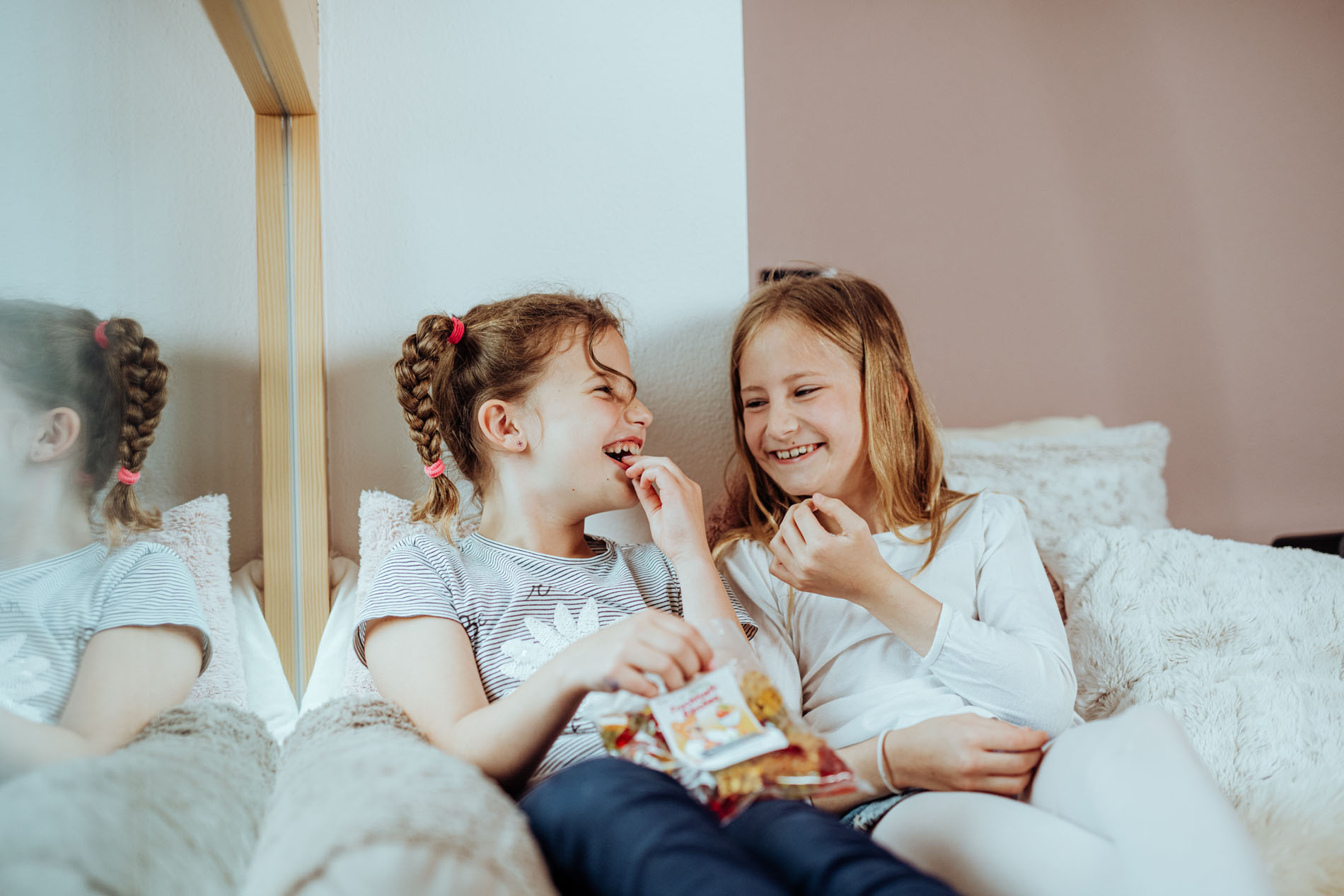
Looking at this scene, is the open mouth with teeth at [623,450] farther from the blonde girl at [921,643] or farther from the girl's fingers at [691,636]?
the girl's fingers at [691,636]

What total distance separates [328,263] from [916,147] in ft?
4.11

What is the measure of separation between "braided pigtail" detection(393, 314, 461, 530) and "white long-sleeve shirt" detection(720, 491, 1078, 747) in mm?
361

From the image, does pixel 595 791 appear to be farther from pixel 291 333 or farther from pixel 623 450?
pixel 291 333

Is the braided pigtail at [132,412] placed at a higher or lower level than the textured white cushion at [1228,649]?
higher

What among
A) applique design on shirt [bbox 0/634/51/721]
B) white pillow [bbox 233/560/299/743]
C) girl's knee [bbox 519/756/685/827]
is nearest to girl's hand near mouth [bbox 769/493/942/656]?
girl's knee [bbox 519/756/685/827]

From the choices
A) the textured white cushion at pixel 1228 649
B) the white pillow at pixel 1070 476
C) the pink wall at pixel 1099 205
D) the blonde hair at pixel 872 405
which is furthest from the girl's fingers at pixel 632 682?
the pink wall at pixel 1099 205

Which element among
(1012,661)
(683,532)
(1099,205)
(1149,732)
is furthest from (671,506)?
(1099,205)

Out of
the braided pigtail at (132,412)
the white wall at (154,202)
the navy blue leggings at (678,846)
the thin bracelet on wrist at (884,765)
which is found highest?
the white wall at (154,202)

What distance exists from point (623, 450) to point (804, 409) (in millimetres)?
229

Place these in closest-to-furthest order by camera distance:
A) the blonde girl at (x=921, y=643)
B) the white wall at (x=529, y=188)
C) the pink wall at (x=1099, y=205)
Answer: the blonde girl at (x=921, y=643) < the white wall at (x=529, y=188) < the pink wall at (x=1099, y=205)

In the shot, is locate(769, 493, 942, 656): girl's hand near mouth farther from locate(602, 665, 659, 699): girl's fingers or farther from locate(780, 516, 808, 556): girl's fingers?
locate(602, 665, 659, 699): girl's fingers

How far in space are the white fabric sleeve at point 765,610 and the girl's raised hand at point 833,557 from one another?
4.1 inches

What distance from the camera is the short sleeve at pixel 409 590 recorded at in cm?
83

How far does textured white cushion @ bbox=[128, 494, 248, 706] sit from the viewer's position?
0.65 meters
